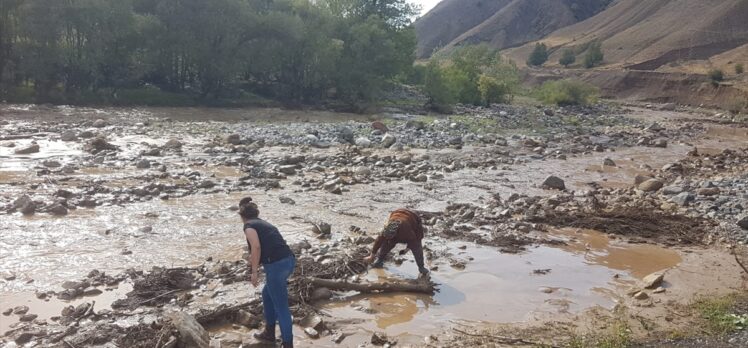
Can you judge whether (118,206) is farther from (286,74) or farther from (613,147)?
(286,74)

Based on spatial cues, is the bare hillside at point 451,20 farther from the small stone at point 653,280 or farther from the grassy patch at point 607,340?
the grassy patch at point 607,340

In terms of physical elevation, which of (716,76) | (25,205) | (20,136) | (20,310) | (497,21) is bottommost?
(20,310)

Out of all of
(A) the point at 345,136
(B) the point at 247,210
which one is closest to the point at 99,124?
(A) the point at 345,136

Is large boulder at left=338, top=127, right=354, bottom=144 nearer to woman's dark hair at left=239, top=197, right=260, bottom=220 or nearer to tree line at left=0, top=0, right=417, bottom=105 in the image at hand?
woman's dark hair at left=239, top=197, right=260, bottom=220

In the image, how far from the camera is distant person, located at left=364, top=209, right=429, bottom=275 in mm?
8648

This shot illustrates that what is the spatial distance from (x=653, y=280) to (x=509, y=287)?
7.32 feet

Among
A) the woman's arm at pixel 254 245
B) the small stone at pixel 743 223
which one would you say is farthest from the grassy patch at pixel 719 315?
the woman's arm at pixel 254 245

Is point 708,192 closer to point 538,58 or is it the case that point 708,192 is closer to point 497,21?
point 538,58

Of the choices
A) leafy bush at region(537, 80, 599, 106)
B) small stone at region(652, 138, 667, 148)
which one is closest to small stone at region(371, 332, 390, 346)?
small stone at region(652, 138, 667, 148)

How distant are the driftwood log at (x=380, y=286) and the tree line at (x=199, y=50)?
103 feet

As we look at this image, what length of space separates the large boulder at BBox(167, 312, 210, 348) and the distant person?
3273 mm

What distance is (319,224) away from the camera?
11.3 meters

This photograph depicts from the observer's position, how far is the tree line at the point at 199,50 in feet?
109

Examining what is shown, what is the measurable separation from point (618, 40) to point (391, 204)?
10355 cm
